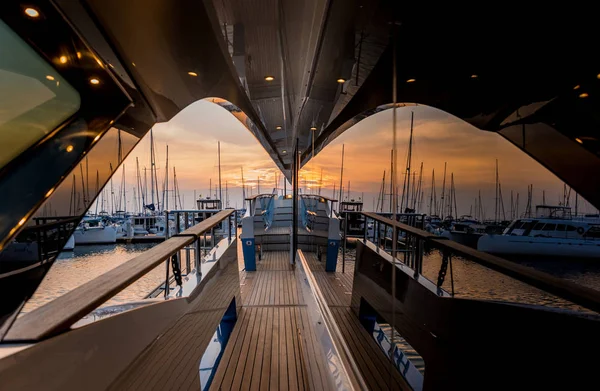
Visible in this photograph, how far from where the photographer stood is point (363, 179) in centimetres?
308

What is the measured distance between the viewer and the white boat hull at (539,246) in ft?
2.79

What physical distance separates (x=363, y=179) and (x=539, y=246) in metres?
2.07

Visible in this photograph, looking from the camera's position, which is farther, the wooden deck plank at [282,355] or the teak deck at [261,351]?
the wooden deck plank at [282,355]

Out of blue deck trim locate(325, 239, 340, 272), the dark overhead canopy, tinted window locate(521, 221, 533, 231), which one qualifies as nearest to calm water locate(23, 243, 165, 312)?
the dark overhead canopy

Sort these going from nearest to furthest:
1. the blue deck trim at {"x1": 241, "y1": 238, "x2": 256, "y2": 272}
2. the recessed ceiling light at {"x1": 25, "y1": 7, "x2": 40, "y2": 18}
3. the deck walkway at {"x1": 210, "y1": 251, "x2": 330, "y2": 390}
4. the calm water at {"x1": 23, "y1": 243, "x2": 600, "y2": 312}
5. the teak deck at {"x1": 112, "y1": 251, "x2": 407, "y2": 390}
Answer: the recessed ceiling light at {"x1": 25, "y1": 7, "x2": 40, "y2": 18} → the calm water at {"x1": 23, "y1": 243, "x2": 600, "y2": 312} → the teak deck at {"x1": 112, "y1": 251, "x2": 407, "y2": 390} → the deck walkway at {"x1": 210, "y1": 251, "x2": 330, "y2": 390} → the blue deck trim at {"x1": 241, "y1": 238, "x2": 256, "y2": 272}

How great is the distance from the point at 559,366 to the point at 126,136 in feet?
6.90

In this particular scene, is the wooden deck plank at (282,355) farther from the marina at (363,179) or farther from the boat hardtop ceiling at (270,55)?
the boat hardtop ceiling at (270,55)

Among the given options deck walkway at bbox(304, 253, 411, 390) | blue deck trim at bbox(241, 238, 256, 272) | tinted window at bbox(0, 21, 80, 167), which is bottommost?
deck walkway at bbox(304, 253, 411, 390)

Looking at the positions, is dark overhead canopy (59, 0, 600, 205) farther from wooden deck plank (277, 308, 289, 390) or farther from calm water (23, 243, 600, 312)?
wooden deck plank (277, 308, 289, 390)

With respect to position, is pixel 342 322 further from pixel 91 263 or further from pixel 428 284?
pixel 91 263

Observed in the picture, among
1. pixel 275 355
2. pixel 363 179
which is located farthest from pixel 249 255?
pixel 363 179

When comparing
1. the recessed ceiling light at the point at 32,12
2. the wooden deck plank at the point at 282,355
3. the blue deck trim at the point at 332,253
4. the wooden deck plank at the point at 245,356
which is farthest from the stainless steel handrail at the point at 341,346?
the recessed ceiling light at the point at 32,12

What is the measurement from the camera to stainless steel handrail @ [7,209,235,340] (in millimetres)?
722

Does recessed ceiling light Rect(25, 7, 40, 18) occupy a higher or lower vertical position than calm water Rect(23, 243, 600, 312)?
higher
